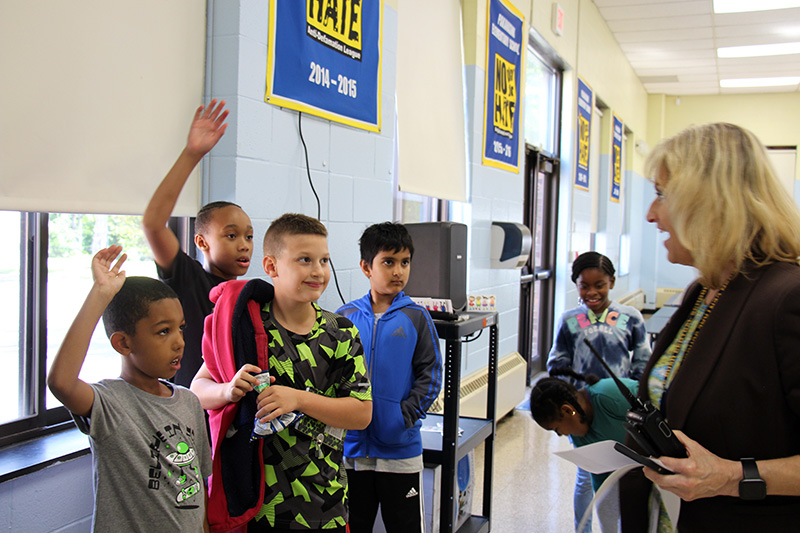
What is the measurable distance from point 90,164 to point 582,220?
6.19 meters

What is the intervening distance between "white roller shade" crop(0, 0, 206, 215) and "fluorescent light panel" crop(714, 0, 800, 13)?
6386mm

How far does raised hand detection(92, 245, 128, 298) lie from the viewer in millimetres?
1156

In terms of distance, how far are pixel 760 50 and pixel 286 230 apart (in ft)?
28.5

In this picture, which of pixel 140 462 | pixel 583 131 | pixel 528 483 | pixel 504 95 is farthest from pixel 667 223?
pixel 583 131

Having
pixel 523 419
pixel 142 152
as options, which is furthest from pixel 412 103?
pixel 523 419

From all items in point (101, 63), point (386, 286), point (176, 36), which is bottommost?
point (386, 286)

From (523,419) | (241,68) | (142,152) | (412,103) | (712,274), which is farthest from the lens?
(523,419)

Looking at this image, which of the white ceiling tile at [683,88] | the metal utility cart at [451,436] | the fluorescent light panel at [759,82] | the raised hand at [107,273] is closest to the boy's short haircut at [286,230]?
the raised hand at [107,273]

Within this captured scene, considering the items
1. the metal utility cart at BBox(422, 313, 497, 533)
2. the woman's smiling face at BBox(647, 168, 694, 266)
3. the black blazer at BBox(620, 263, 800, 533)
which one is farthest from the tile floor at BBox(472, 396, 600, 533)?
the woman's smiling face at BBox(647, 168, 694, 266)

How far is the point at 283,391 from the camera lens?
4.40 ft

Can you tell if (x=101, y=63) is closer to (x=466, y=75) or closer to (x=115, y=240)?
(x=115, y=240)

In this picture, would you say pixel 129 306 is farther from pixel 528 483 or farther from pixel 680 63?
pixel 680 63

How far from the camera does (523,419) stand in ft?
15.4

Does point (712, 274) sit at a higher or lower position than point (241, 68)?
lower
